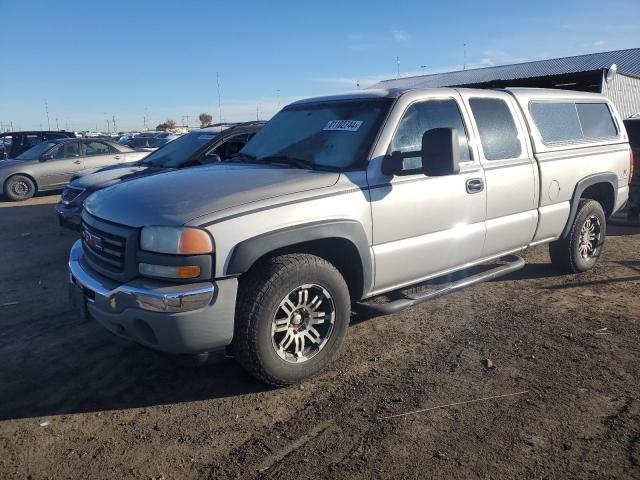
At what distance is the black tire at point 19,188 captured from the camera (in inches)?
500

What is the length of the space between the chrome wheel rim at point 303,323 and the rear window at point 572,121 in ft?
9.63

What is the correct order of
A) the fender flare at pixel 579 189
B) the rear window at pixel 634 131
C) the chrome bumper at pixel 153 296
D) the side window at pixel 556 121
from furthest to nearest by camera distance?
the rear window at pixel 634 131 < the fender flare at pixel 579 189 < the side window at pixel 556 121 < the chrome bumper at pixel 153 296

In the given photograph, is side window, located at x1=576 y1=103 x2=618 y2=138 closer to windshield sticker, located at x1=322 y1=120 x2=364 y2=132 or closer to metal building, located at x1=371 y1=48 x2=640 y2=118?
windshield sticker, located at x1=322 y1=120 x2=364 y2=132

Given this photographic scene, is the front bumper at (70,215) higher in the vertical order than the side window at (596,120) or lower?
lower

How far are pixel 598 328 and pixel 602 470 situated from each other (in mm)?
2004

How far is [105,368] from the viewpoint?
3.71 meters

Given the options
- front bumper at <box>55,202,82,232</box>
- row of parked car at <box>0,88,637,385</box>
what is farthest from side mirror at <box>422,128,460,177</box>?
front bumper at <box>55,202,82,232</box>

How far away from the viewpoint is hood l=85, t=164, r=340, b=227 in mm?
3064

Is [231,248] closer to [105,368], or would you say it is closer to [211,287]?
[211,287]

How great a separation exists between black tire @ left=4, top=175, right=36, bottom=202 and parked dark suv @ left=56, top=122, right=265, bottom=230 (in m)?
6.17

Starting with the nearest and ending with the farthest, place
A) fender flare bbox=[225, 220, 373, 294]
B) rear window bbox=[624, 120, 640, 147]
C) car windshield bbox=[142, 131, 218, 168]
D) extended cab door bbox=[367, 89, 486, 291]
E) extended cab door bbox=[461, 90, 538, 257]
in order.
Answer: fender flare bbox=[225, 220, 373, 294], extended cab door bbox=[367, 89, 486, 291], extended cab door bbox=[461, 90, 538, 257], car windshield bbox=[142, 131, 218, 168], rear window bbox=[624, 120, 640, 147]

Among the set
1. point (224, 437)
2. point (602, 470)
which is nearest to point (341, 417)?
point (224, 437)

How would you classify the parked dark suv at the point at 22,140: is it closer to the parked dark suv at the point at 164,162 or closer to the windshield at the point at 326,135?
the parked dark suv at the point at 164,162

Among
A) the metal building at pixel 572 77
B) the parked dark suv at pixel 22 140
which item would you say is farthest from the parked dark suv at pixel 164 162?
the parked dark suv at pixel 22 140
